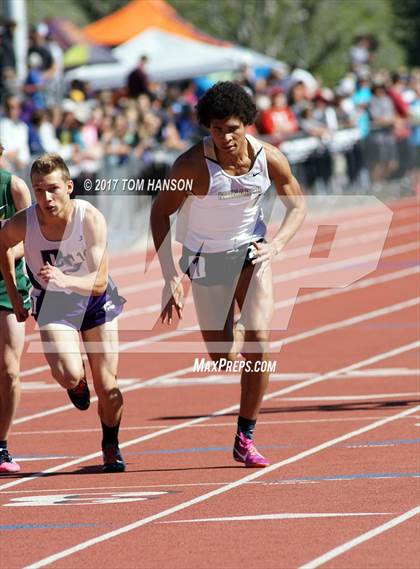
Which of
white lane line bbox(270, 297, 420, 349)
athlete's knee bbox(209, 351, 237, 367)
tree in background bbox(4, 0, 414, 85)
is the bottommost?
tree in background bbox(4, 0, 414, 85)

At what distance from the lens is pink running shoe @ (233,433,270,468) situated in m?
10.1

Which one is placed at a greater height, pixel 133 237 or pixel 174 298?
pixel 174 298

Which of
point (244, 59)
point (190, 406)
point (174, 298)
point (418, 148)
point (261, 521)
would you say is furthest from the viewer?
point (244, 59)

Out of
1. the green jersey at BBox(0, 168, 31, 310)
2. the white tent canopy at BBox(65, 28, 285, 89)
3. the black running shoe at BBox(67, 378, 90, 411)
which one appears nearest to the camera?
the black running shoe at BBox(67, 378, 90, 411)

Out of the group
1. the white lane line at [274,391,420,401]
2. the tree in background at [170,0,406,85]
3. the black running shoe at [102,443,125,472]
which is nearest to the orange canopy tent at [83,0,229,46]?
the white lane line at [274,391,420,401]

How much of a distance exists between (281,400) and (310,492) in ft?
13.3

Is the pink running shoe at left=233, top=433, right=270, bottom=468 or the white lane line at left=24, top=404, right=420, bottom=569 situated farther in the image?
the pink running shoe at left=233, top=433, right=270, bottom=468

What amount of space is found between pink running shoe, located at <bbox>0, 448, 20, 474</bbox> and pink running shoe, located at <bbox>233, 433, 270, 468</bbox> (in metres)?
1.29

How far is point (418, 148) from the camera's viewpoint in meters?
34.2

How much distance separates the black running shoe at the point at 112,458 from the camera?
1023cm

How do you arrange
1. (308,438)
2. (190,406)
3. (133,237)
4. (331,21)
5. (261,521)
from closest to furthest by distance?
(261,521), (308,438), (190,406), (133,237), (331,21)

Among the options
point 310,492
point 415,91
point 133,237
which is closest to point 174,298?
point 310,492

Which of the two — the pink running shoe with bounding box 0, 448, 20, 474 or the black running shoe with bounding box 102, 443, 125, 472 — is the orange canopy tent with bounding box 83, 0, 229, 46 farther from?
the black running shoe with bounding box 102, 443, 125, 472

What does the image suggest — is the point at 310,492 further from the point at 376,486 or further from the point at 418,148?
the point at 418,148
